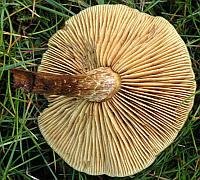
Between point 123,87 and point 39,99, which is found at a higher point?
point 123,87

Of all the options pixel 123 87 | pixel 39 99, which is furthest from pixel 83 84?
pixel 39 99

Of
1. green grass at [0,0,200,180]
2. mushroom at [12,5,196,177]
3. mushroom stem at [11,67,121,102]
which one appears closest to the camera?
mushroom stem at [11,67,121,102]

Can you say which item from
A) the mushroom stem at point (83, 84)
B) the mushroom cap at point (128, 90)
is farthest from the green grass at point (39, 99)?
the mushroom stem at point (83, 84)

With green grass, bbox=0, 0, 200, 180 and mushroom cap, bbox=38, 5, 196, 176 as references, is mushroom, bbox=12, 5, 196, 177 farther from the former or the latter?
green grass, bbox=0, 0, 200, 180

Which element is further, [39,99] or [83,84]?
[39,99]

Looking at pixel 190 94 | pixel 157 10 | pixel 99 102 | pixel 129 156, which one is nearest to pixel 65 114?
pixel 99 102

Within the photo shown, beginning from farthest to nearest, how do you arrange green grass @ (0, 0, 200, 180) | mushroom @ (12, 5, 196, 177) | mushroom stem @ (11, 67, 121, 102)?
green grass @ (0, 0, 200, 180) < mushroom @ (12, 5, 196, 177) < mushroom stem @ (11, 67, 121, 102)

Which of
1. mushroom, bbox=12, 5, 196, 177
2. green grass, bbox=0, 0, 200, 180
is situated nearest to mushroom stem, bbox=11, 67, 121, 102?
mushroom, bbox=12, 5, 196, 177

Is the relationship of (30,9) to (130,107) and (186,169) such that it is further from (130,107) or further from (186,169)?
(186,169)

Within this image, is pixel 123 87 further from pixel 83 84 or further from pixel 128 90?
pixel 83 84
